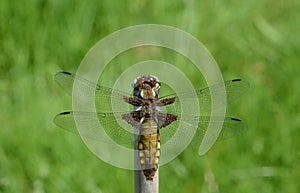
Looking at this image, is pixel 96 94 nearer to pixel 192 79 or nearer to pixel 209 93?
pixel 209 93

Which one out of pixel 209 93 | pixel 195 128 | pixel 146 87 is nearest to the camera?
pixel 146 87

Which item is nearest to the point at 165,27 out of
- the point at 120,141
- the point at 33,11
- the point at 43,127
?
the point at 33,11

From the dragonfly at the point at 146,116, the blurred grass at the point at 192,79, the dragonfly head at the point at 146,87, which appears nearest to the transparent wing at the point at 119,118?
the dragonfly at the point at 146,116

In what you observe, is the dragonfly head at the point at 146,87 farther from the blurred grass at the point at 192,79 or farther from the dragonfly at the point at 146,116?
the blurred grass at the point at 192,79

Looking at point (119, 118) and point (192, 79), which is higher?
point (192, 79)

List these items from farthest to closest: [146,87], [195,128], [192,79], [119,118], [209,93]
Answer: [192,79] < [209,93] < [195,128] < [119,118] < [146,87]

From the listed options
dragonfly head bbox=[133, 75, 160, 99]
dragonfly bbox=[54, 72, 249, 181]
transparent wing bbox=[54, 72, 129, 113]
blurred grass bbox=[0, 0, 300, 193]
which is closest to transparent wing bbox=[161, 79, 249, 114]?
dragonfly bbox=[54, 72, 249, 181]

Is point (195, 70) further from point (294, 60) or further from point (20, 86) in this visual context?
point (20, 86)

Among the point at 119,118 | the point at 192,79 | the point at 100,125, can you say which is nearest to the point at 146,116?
the point at 119,118
